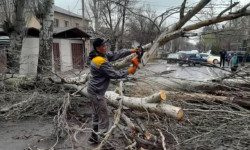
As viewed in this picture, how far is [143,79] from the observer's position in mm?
4781

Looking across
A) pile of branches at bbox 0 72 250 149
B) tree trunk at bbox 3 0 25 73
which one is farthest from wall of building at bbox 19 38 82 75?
pile of branches at bbox 0 72 250 149

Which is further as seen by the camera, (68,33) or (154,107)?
(68,33)

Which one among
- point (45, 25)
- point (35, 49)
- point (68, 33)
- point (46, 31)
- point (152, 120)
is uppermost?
point (68, 33)

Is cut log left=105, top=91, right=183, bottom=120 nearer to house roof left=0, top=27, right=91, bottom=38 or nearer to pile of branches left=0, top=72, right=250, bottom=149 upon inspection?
pile of branches left=0, top=72, right=250, bottom=149

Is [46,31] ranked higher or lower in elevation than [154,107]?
Result: higher

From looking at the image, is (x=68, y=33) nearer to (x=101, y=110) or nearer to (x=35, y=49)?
(x=35, y=49)

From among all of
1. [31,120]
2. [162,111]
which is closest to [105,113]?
[162,111]

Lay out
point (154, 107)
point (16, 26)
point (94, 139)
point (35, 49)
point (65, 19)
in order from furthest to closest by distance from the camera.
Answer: point (65, 19) < point (35, 49) < point (16, 26) < point (94, 139) < point (154, 107)

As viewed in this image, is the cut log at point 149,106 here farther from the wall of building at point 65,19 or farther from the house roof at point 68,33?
the wall of building at point 65,19

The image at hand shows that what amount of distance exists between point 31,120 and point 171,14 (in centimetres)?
386

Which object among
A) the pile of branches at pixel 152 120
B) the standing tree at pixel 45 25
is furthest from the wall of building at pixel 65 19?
the pile of branches at pixel 152 120

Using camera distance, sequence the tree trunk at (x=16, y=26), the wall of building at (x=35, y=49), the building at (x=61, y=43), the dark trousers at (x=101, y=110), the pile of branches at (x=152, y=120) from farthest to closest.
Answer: the building at (x=61, y=43) → the wall of building at (x=35, y=49) → the tree trunk at (x=16, y=26) → the dark trousers at (x=101, y=110) → the pile of branches at (x=152, y=120)

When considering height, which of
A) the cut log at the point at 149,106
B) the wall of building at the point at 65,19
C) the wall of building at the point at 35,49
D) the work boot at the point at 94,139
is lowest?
the work boot at the point at 94,139

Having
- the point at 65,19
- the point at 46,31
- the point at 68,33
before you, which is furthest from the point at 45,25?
the point at 65,19
